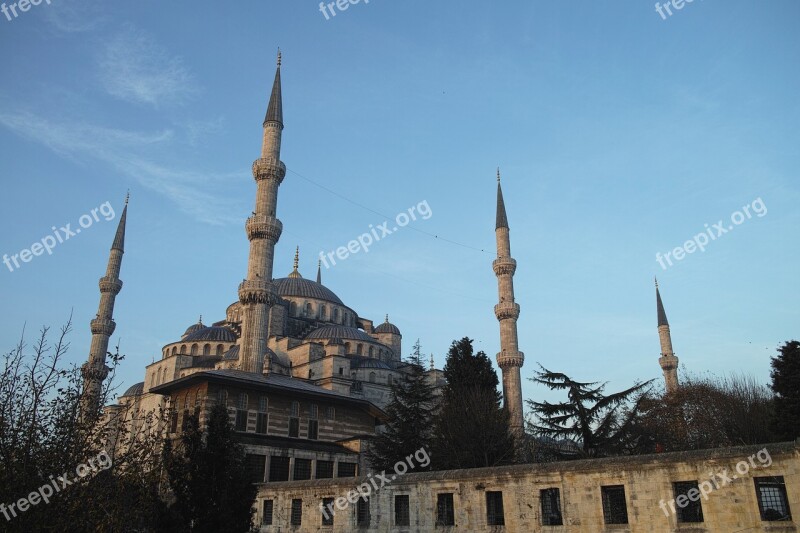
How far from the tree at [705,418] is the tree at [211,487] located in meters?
14.9

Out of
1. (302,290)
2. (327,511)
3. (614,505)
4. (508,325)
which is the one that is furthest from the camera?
(302,290)

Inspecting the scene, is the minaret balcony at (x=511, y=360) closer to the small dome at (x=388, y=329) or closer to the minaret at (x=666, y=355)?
the minaret at (x=666, y=355)

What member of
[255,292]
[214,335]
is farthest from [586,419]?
[214,335]

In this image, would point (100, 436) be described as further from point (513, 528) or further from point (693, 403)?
point (693, 403)

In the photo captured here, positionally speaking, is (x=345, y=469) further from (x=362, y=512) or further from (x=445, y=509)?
(x=445, y=509)

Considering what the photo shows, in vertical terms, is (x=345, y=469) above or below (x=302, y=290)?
below

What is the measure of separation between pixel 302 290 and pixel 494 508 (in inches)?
1418

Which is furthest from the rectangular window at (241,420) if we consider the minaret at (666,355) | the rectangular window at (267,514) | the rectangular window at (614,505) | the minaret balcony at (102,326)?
the minaret at (666,355)

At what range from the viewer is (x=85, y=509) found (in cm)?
667

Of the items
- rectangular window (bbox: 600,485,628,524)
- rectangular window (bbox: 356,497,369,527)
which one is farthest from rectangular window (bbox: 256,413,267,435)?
rectangular window (bbox: 600,485,628,524)

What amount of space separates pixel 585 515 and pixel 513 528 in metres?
1.56

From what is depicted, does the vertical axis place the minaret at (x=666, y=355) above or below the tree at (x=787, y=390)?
above

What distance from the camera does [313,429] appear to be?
25.5m

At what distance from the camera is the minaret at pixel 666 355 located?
1458 inches
